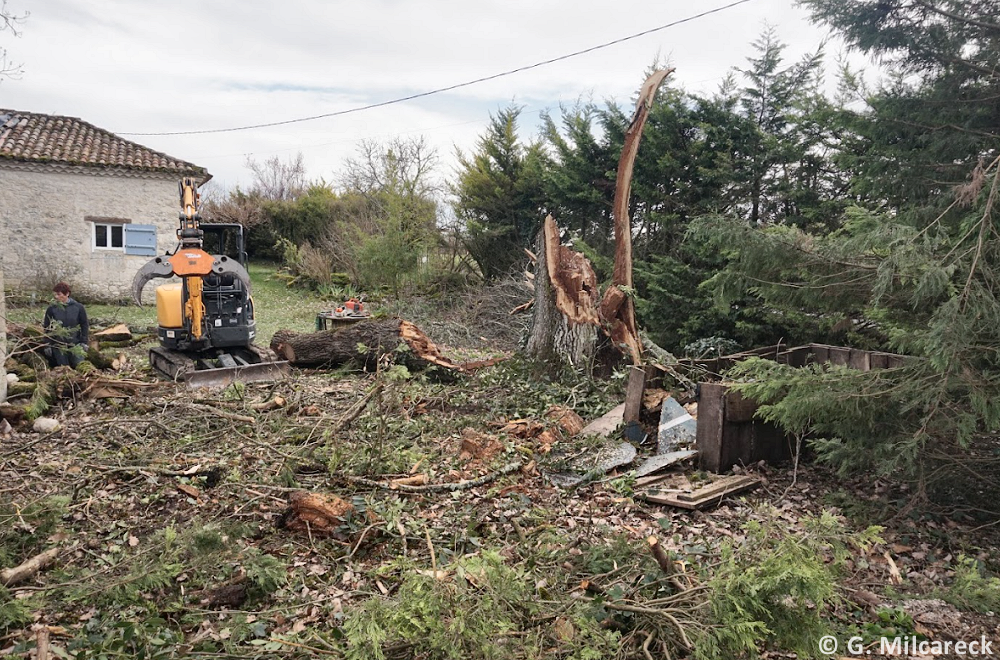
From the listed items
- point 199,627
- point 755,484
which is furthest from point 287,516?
point 755,484

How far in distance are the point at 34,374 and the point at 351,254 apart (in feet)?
44.9

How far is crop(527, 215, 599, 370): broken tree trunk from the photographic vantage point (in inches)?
311

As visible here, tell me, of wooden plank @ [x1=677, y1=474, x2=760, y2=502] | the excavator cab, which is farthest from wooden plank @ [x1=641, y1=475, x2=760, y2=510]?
the excavator cab

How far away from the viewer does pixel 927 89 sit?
499cm

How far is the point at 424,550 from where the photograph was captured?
3.94 metres

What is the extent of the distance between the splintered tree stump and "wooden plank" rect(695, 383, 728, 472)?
420 centimetres

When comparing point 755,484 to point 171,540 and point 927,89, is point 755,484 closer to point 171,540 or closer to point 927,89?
point 927,89

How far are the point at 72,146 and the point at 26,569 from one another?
58.0 feet

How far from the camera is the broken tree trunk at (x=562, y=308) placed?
790cm

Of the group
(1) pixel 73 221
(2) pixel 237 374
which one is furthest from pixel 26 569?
(1) pixel 73 221

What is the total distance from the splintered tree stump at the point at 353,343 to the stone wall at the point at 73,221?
955 cm

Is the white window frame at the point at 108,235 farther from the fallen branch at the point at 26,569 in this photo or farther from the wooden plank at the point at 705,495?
the wooden plank at the point at 705,495

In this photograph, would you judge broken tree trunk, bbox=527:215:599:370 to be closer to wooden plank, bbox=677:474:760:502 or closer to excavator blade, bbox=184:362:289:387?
wooden plank, bbox=677:474:760:502

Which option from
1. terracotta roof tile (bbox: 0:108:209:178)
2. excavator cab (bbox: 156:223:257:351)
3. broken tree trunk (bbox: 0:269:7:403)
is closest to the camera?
broken tree trunk (bbox: 0:269:7:403)
